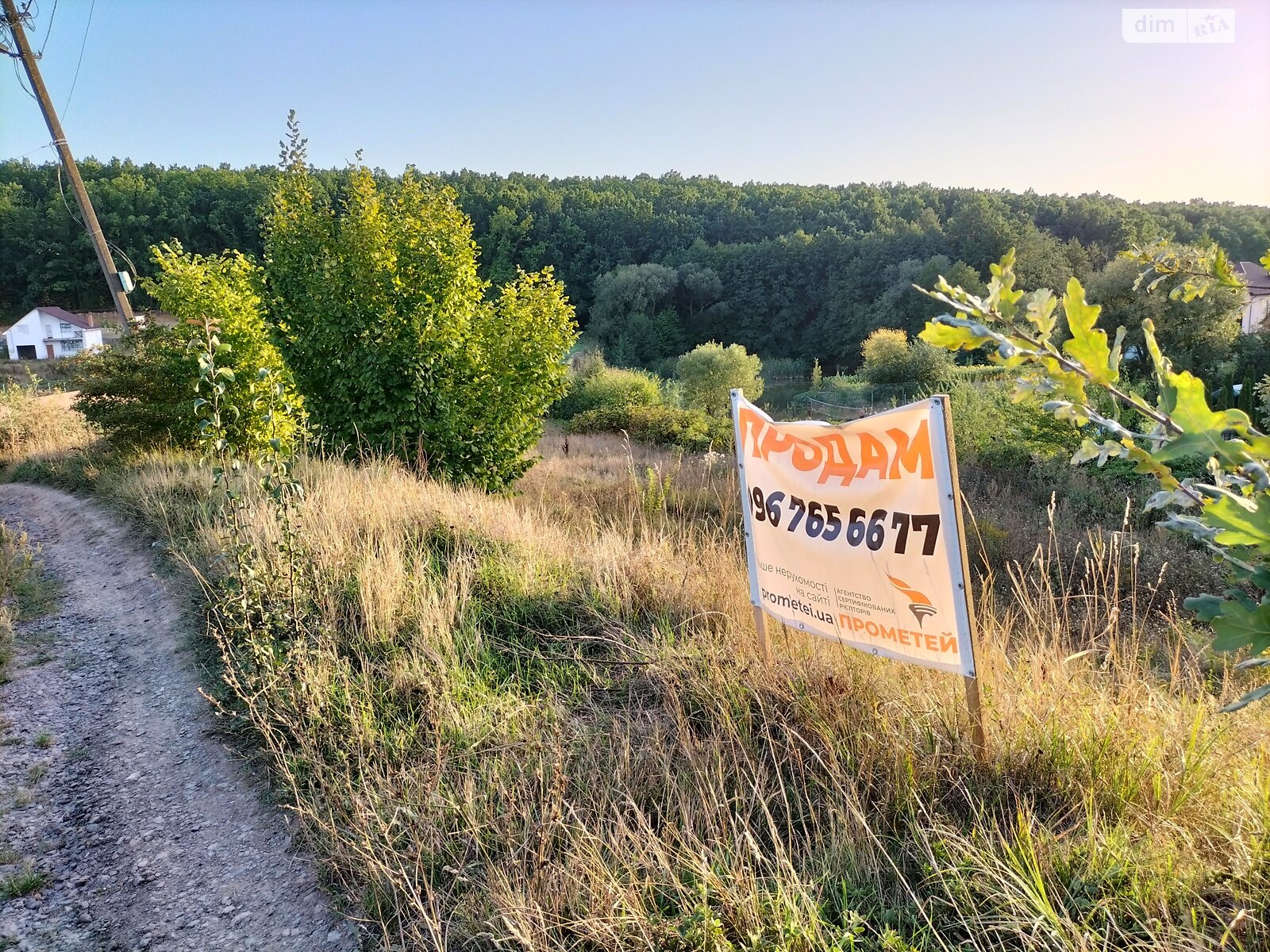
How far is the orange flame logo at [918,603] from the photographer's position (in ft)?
8.70

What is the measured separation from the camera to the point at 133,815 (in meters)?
3.38

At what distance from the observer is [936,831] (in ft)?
7.04

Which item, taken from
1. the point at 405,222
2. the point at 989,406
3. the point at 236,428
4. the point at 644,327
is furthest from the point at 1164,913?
the point at 644,327

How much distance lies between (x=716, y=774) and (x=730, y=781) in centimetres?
10

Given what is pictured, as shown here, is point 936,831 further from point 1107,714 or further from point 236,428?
point 236,428

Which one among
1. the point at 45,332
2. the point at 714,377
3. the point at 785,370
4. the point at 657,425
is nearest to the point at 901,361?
the point at 714,377

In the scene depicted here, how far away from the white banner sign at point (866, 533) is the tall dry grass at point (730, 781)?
278 mm

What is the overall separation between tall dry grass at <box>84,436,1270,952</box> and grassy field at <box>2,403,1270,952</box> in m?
0.01

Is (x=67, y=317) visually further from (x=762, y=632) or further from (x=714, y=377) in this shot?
(x=762, y=632)

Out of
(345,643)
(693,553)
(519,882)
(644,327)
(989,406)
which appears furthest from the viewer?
(644,327)

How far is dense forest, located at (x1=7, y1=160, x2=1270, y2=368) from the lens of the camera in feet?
181

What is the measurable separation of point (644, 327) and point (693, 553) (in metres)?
60.7

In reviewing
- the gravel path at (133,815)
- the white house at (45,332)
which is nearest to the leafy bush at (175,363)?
the gravel path at (133,815)

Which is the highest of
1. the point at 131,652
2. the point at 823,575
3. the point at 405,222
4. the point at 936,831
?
the point at 405,222
